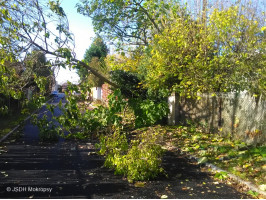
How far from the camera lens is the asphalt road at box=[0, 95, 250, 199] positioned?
4570 mm

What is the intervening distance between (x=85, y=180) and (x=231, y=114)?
18.7 feet

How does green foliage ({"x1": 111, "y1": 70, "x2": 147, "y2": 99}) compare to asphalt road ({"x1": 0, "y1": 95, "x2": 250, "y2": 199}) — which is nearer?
asphalt road ({"x1": 0, "y1": 95, "x2": 250, "y2": 199})

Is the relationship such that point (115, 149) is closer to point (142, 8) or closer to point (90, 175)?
point (90, 175)

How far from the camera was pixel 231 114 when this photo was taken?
8727 mm

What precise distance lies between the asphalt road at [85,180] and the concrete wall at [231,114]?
7.61ft

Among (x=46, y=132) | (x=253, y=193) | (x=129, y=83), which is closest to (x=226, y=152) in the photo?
(x=253, y=193)

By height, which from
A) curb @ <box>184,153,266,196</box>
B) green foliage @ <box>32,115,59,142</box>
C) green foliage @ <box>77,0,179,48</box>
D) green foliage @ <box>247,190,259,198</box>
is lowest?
green foliage @ <box>247,190,259,198</box>

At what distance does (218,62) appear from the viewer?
8.70 m

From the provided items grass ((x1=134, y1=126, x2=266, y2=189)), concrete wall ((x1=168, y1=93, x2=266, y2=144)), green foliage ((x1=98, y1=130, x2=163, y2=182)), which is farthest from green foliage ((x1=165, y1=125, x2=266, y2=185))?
green foliage ((x1=98, y1=130, x2=163, y2=182))

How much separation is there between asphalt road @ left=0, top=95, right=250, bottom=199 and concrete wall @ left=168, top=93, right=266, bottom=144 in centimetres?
232

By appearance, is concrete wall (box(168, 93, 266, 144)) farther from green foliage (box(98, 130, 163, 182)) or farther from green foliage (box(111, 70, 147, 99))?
green foliage (box(98, 130, 163, 182))

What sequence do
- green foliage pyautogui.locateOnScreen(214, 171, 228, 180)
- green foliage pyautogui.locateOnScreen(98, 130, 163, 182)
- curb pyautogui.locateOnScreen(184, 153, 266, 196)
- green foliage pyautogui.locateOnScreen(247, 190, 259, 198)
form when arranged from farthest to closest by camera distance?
green foliage pyautogui.locateOnScreen(214, 171, 228, 180)
green foliage pyautogui.locateOnScreen(98, 130, 163, 182)
curb pyautogui.locateOnScreen(184, 153, 266, 196)
green foliage pyautogui.locateOnScreen(247, 190, 259, 198)

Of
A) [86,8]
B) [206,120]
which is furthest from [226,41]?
[86,8]

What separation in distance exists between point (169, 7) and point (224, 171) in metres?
8.72
